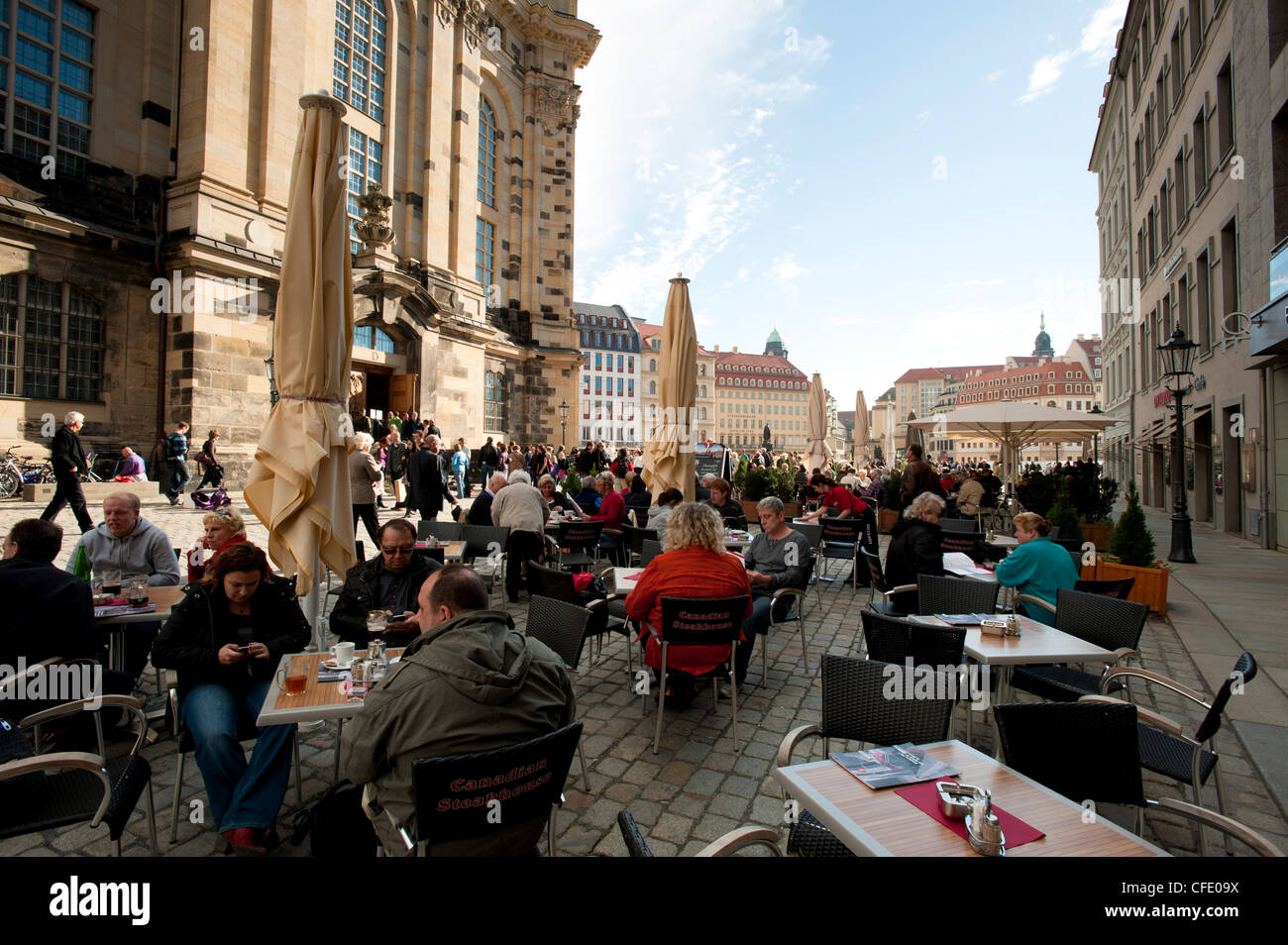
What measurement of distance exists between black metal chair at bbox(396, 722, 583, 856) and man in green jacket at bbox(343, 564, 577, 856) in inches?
1.2

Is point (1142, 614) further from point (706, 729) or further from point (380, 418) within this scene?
point (380, 418)

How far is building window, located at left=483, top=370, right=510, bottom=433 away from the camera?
26.6 meters

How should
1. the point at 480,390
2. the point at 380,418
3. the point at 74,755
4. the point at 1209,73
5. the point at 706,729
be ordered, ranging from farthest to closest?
the point at 480,390 → the point at 380,418 → the point at 1209,73 → the point at 706,729 → the point at 74,755

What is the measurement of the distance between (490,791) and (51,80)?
1986 cm

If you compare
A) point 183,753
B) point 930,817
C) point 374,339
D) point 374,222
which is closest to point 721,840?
point 930,817

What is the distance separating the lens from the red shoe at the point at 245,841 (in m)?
2.76

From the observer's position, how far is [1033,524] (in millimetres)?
5375

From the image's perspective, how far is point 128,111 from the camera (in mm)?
14961

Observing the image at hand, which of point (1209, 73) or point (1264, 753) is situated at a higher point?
point (1209, 73)

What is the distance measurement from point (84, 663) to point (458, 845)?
267cm

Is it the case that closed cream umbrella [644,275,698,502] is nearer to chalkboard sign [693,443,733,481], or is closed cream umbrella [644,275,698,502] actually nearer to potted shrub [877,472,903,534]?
potted shrub [877,472,903,534]

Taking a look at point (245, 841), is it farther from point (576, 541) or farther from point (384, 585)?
point (576, 541)

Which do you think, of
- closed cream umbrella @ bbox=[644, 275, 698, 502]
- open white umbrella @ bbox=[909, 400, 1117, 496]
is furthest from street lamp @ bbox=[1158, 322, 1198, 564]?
closed cream umbrella @ bbox=[644, 275, 698, 502]

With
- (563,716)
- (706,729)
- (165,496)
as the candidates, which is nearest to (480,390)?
(165,496)
